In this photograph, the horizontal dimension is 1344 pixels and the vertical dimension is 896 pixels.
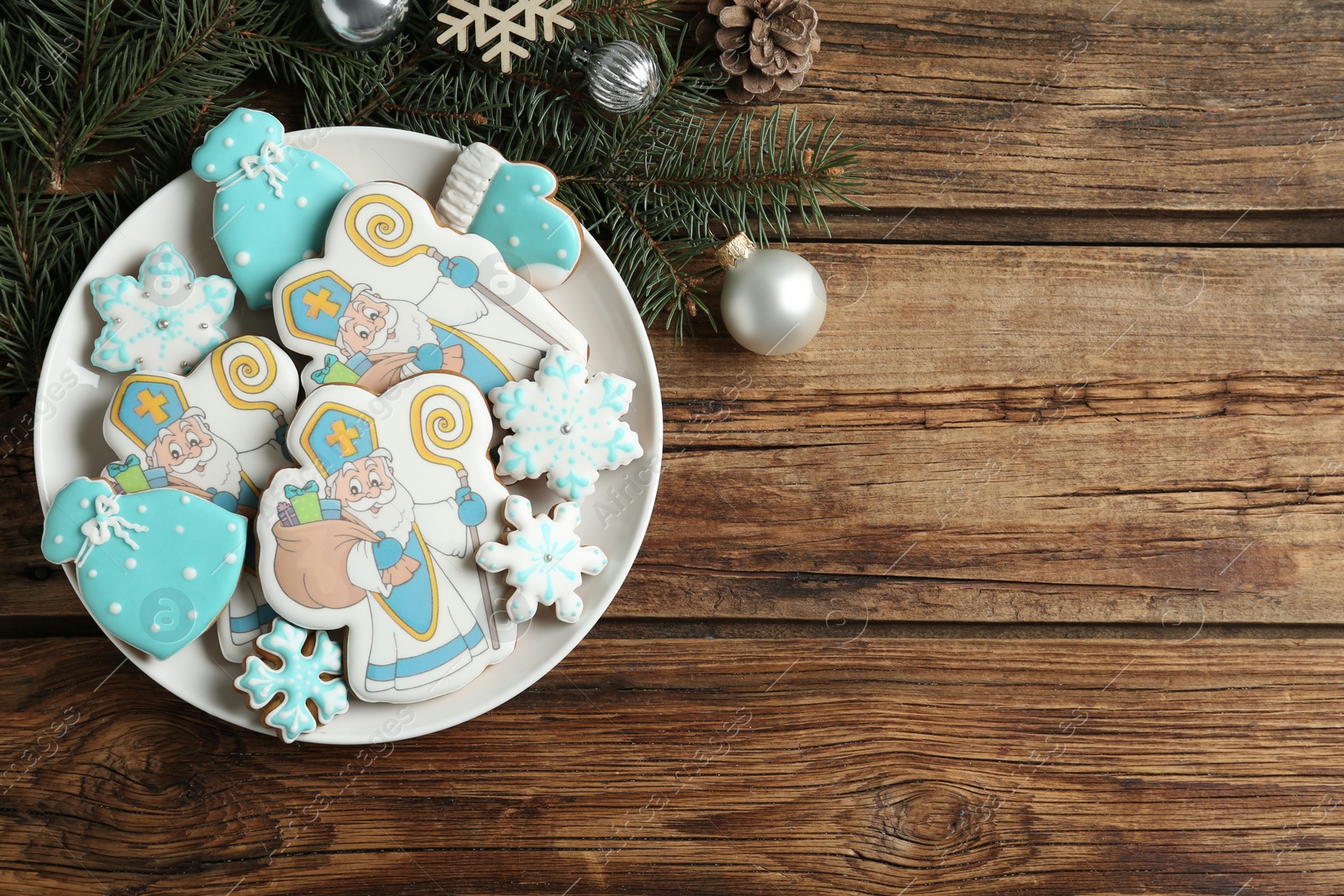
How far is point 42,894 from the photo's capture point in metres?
0.98

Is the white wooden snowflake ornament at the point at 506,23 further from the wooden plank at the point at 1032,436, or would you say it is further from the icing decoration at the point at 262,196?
the wooden plank at the point at 1032,436

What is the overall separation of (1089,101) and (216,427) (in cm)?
108

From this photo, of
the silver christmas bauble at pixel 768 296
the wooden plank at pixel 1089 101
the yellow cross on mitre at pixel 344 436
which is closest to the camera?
the yellow cross on mitre at pixel 344 436

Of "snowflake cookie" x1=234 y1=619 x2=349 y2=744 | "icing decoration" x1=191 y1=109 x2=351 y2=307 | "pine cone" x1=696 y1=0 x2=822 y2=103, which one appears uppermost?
"pine cone" x1=696 y1=0 x2=822 y2=103

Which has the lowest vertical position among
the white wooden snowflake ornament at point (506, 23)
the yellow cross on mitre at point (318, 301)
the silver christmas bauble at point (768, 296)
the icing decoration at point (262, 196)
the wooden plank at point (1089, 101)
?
the yellow cross on mitre at point (318, 301)

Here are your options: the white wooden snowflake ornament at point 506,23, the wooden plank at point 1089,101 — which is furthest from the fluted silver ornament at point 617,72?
the wooden plank at point 1089,101

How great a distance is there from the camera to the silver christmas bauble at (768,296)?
3.09 feet

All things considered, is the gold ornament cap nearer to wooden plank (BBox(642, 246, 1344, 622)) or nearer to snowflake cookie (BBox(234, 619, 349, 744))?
wooden plank (BBox(642, 246, 1344, 622))

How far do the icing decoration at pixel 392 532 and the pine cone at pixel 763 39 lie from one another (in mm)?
498

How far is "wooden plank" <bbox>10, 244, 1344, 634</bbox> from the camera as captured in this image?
1.04m

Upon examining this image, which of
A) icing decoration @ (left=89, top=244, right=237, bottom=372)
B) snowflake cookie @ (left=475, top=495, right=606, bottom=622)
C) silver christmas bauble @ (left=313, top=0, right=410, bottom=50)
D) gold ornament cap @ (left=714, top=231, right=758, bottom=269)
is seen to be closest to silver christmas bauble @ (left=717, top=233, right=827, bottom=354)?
gold ornament cap @ (left=714, top=231, right=758, bottom=269)

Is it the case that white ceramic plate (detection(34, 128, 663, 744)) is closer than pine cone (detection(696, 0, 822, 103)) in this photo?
Yes

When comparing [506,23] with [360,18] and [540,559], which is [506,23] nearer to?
[360,18]

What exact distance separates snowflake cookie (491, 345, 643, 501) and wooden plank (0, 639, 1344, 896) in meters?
0.26
